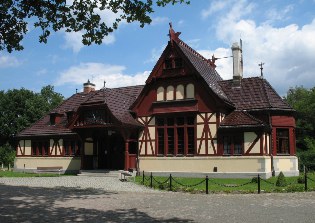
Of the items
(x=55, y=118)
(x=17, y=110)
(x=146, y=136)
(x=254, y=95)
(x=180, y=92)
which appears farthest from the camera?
(x=17, y=110)

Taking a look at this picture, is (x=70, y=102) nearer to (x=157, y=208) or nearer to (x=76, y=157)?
(x=76, y=157)

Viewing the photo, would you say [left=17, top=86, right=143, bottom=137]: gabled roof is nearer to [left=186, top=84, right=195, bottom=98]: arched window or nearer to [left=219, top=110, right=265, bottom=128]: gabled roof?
[left=186, top=84, right=195, bottom=98]: arched window

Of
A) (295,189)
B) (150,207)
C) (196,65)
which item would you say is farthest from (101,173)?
(150,207)

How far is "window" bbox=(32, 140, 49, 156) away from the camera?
3509 cm

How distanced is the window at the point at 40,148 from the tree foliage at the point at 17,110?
72.5ft

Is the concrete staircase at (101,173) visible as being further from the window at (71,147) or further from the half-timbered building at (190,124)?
the window at (71,147)

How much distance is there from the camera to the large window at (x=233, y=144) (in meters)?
26.2

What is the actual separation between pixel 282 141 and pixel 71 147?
17.6 metres

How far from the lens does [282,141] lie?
2786 centimetres

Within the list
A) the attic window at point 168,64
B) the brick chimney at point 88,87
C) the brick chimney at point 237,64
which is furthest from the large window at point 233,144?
the brick chimney at point 88,87

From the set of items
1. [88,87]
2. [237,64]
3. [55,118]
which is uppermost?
[237,64]

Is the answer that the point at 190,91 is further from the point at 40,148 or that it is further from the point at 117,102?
the point at 40,148

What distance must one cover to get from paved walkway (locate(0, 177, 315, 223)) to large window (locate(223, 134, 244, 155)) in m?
8.89

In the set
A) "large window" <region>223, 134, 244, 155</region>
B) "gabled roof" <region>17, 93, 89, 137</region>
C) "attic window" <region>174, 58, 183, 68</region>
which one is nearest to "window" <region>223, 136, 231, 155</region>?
"large window" <region>223, 134, 244, 155</region>
